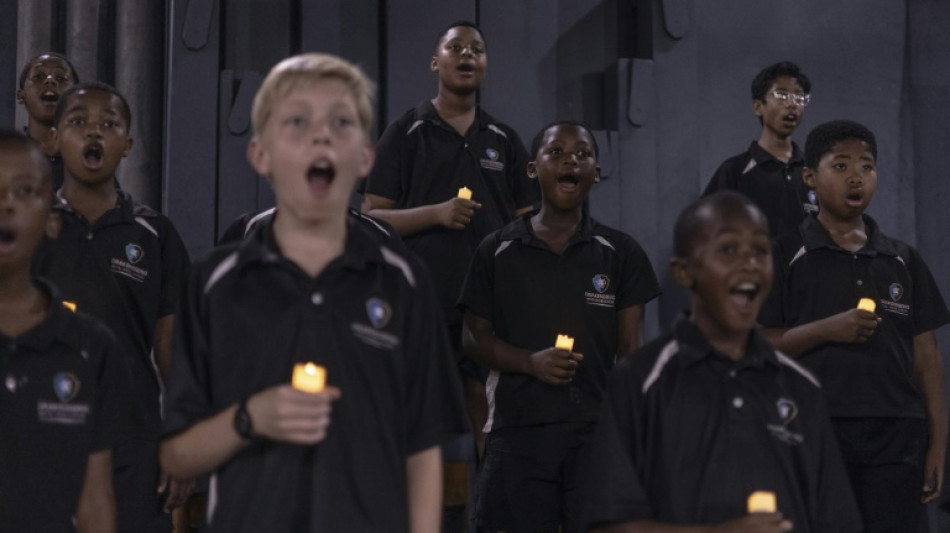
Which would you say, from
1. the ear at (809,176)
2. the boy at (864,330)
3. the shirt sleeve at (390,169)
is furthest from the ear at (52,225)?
the ear at (809,176)

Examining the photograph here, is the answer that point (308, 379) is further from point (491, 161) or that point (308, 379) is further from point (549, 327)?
point (491, 161)

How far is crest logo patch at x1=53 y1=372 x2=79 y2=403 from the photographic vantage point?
9.51 feet

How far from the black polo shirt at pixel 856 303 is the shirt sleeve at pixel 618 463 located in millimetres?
1806

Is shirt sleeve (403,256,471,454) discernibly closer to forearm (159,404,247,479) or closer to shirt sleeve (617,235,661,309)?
forearm (159,404,247,479)

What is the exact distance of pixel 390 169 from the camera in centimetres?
556

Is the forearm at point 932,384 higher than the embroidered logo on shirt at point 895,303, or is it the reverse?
the embroidered logo on shirt at point 895,303

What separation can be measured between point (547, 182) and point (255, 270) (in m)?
2.49

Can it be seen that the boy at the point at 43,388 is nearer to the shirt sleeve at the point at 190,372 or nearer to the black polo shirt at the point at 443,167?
the shirt sleeve at the point at 190,372

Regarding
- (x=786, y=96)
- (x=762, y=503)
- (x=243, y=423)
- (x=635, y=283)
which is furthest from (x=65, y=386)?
(x=786, y=96)

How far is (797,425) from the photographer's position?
3.01 meters

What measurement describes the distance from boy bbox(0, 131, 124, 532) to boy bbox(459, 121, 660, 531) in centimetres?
180

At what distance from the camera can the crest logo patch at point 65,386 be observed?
9.51ft

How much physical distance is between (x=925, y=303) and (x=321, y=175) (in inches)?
118

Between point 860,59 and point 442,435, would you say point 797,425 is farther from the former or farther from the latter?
point 860,59
